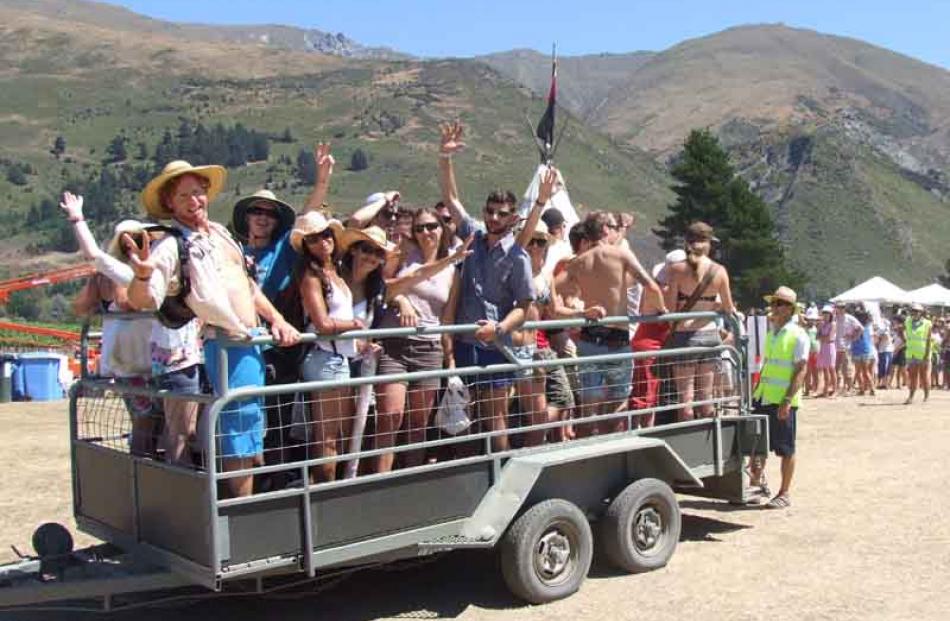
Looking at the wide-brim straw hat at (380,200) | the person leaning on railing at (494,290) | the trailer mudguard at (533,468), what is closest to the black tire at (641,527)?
the trailer mudguard at (533,468)

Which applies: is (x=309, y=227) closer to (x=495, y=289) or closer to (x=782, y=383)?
(x=495, y=289)

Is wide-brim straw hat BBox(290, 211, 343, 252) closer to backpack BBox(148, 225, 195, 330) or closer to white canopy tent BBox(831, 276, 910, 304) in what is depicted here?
backpack BBox(148, 225, 195, 330)

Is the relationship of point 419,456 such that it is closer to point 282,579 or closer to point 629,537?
point 282,579

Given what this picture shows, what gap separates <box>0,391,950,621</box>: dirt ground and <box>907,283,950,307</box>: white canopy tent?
20196 millimetres

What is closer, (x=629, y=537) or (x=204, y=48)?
(x=629, y=537)

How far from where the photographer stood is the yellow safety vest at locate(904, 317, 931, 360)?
640 inches

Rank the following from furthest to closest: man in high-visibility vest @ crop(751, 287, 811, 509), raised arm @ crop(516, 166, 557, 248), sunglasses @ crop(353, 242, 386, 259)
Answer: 1. man in high-visibility vest @ crop(751, 287, 811, 509)
2. raised arm @ crop(516, 166, 557, 248)
3. sunglasses @ crop(353, 242, 386, 259)

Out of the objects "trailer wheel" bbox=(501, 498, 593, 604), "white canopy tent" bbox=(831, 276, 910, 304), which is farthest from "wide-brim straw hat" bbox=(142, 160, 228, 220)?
"white canopy tent" bbox=(831, 276, 910, 304)

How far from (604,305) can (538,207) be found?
107 cm

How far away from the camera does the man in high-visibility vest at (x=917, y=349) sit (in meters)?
16.3

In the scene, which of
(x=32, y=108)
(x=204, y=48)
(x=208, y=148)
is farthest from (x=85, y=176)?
(x=204, y=48)

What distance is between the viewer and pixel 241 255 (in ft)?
16.3

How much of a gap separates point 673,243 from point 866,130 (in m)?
127

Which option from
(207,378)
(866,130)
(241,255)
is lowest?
(207,378)
